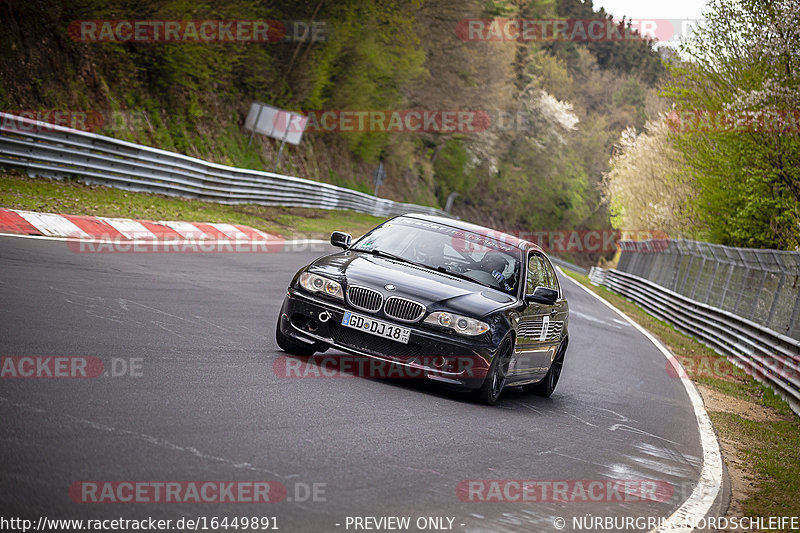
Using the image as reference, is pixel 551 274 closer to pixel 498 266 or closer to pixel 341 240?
pixel 498 266

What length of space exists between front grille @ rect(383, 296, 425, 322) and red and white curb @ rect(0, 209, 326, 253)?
6432mm

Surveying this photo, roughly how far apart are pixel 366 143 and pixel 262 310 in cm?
4251

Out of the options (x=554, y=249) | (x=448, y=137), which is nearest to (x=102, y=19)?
(x=448, y=137)

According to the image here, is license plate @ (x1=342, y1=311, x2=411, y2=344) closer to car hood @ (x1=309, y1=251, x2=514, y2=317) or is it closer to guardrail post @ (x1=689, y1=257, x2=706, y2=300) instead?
car hood @ (x1=309, y1=251, x2=514, y2=317)

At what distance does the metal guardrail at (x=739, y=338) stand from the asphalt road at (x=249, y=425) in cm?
352

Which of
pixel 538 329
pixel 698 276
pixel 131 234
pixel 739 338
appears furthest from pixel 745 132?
pixel 538 329

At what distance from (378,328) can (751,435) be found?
504 centimetres

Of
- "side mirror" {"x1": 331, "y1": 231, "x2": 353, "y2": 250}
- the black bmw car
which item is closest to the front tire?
the black bmw car

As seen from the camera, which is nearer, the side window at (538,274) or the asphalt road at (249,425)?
the asphalt road at (249,425)

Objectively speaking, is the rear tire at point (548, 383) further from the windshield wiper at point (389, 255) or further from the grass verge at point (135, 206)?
the grass verge at point (135, 206)

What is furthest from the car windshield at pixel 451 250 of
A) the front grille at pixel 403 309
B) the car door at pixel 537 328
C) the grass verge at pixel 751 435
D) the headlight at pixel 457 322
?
the grass verge at pixel 751 435

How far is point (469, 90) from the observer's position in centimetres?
5659

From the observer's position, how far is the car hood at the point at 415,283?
26.8ft

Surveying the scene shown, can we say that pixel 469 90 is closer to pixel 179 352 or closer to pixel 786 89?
pixel 786 89
